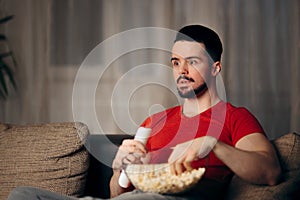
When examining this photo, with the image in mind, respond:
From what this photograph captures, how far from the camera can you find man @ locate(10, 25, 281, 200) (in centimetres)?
148

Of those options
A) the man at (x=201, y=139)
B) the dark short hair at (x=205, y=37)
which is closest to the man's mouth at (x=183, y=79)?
the man at (x=201, y=139)

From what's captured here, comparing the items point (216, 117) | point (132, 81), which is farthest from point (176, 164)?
point (132, 81)

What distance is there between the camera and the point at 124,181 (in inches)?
63.2

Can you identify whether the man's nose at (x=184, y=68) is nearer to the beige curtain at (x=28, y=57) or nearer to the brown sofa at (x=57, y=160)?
the brown sofa at (x=57, y=160)

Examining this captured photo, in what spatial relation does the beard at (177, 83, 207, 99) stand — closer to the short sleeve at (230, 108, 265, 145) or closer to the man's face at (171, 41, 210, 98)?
the man's face at (171, 41, 210, 98)

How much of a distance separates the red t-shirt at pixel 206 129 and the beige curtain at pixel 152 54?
1429 millimetres

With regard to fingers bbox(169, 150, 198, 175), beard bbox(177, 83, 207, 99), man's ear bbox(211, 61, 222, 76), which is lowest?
fingers bbox(169, 150, 198, 175)

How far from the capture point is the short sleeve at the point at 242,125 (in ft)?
5.32

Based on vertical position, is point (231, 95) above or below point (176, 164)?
below

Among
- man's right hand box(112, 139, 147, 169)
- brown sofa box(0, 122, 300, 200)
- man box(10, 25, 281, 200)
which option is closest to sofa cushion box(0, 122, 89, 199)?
brown sofa box(0, 122, 300, 200)

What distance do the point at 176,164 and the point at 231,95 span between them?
6.34ft

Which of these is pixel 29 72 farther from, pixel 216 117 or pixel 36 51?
pixel 216 117

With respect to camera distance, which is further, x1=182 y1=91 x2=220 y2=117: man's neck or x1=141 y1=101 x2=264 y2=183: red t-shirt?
x1=182 y1=91 x2=220 y2=117: man's neck

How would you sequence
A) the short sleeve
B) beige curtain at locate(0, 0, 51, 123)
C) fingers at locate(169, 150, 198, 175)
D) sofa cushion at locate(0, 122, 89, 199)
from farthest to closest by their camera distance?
1. beige curtain at locate(0, 0, 51, 123)
2. sofa cushion at locate(0, 122, 89, 199)
3. the short sleeve
4. fingers at locate(169, 150, 198, 175)
